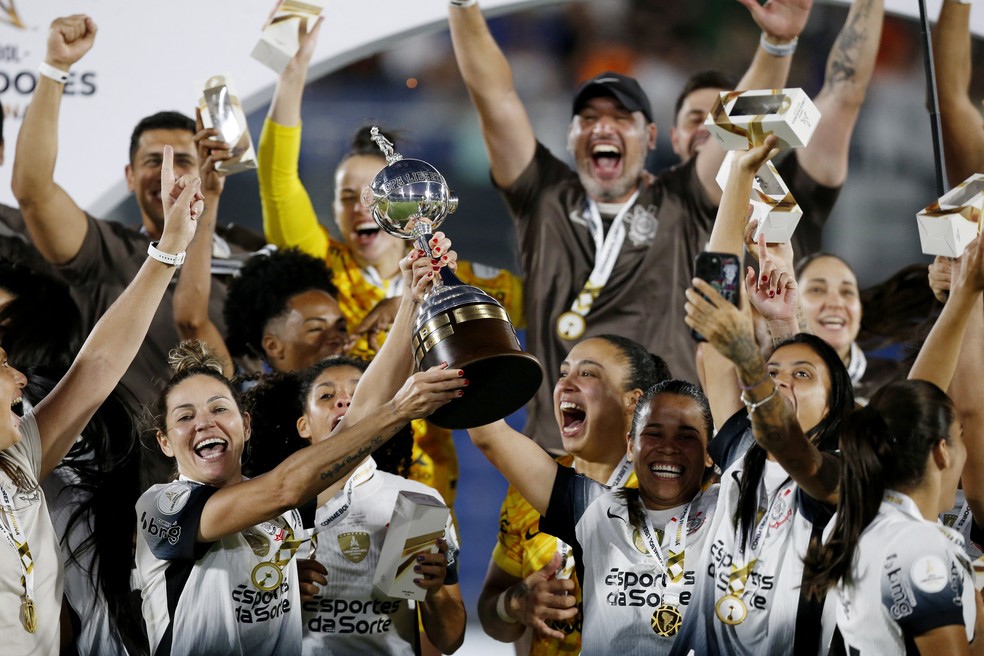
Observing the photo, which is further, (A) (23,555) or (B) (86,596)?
(B) (86,596)

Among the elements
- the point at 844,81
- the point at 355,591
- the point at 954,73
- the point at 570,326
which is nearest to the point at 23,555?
the point at 355,591

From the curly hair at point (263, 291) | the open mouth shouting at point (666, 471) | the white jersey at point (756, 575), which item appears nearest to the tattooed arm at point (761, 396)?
the white jersey at point (756, 575)

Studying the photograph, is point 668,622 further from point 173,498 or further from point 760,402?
point 173,498

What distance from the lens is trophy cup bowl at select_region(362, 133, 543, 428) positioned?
8.84 feet

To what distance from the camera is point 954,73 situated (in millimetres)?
5484

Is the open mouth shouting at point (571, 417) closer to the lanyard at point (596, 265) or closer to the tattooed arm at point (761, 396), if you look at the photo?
the tattooed arm at point (761, 396)

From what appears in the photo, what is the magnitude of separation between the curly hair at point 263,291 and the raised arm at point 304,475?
194 cm

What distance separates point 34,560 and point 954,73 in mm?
4427

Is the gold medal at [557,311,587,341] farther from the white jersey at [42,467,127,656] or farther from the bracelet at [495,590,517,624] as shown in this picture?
the white jersey at [42,467,127,656]

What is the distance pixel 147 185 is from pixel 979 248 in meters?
3.43

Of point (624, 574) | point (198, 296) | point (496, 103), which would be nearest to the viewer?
point (624, 574)

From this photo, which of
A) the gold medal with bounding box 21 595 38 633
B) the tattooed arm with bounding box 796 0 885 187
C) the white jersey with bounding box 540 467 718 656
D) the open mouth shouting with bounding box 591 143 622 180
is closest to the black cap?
the open mouth shouting with bounding box 591 143 622 180

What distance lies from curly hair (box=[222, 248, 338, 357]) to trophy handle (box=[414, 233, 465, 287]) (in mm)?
1899

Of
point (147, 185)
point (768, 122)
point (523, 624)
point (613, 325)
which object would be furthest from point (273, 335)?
point (768, 122)
